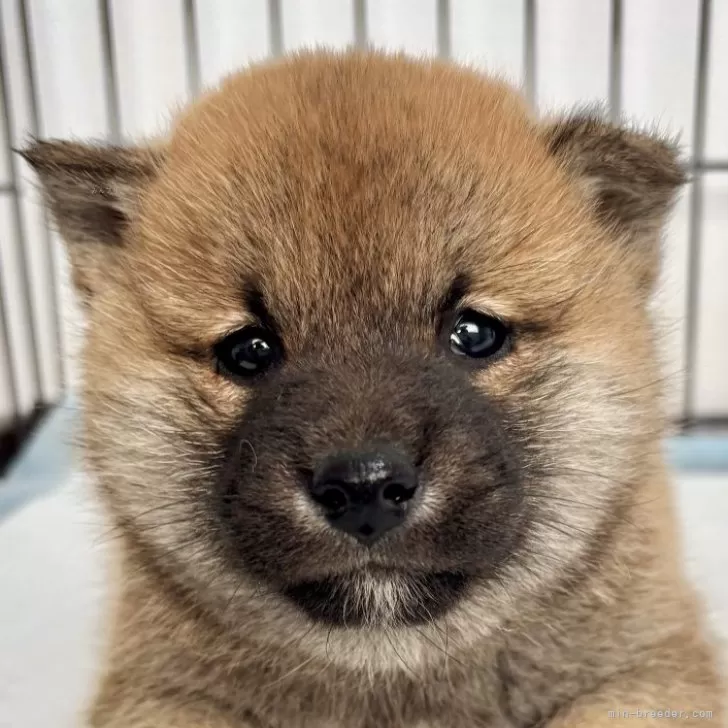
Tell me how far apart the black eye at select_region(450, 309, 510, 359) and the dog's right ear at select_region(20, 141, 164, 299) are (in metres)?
0.46

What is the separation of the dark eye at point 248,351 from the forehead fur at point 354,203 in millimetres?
21

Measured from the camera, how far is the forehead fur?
0.94 metres

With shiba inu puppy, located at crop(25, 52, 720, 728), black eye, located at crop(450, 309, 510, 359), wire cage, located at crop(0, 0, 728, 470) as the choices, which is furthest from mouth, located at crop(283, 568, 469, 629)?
wire cage, located at crop(0, 0, 728, 470)

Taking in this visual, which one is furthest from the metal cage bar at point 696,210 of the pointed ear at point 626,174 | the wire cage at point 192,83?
the pointed ear at point 626,174

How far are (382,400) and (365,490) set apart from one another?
113 mm

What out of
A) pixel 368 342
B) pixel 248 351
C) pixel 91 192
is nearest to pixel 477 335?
pixel 368 342

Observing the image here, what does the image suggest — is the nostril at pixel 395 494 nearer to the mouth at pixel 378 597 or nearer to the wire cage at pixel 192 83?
the mouth at pixel 378 597

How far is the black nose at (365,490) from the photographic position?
0.79 metres

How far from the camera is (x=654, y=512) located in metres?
1.16

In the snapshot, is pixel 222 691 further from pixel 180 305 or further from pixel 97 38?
pixel 97 38

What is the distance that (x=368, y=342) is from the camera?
3.07 ft

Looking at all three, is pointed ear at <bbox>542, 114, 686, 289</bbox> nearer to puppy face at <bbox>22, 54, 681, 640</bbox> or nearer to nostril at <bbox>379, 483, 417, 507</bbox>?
puppy face at <bbox>22, 54, 681, 640</bbox>

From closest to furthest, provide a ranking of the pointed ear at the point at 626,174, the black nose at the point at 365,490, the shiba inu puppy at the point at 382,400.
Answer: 1. the black nose at the point at 365,490
2. the shiba inu puppy at the point at 382,400
3. the pointed ear at the point at 626,174

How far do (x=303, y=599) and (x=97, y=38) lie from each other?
6.61 feet
